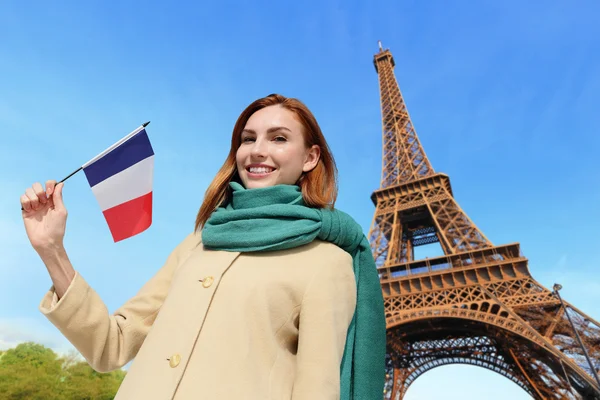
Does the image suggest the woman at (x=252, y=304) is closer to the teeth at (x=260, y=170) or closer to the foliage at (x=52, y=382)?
the teeth at (x=260, y=170)

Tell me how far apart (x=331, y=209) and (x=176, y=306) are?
30.6 inches

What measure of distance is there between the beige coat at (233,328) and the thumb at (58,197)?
28cm

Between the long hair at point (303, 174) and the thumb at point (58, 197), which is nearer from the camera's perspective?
the thumb at point (58, 197)

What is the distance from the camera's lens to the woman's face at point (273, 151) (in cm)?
178

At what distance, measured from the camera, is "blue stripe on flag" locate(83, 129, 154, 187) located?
1.96 metres

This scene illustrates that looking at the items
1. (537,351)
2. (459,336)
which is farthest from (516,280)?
(459,336)

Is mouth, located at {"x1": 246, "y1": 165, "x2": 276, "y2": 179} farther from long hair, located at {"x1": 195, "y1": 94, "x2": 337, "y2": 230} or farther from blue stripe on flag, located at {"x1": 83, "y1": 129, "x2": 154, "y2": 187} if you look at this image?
blue stripe on flag, located at {"x1": 83, "y1": 129, "x2": 154, "y2": 187}

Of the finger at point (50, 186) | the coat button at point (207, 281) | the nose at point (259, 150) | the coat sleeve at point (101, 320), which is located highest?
the nose at point (259, 150)

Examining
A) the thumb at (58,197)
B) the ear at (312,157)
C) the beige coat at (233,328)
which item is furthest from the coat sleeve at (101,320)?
the ear at (312,157)

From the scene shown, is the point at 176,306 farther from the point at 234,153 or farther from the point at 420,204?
the point at 420,204

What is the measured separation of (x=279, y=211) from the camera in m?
1.56

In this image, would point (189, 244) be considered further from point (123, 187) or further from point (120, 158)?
point (120, 158)

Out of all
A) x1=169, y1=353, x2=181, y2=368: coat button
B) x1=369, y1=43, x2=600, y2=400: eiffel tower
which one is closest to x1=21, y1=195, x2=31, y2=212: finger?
x1=169, y1=353, x2=181, y2=368: coat button

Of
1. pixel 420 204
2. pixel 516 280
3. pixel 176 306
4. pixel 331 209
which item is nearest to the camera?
pixel 176 306
